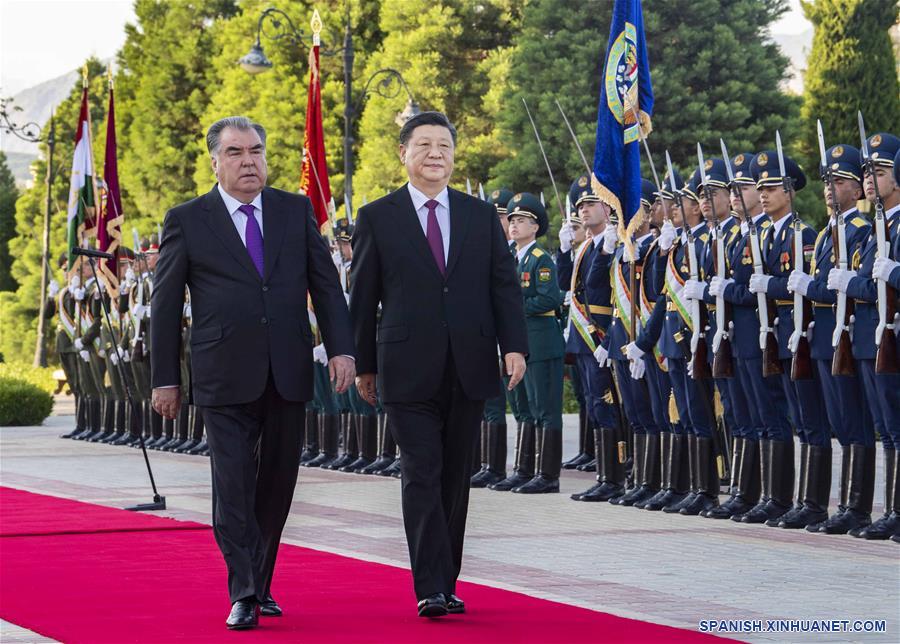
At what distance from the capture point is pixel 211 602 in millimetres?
7406

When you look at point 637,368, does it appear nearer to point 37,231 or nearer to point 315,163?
point 315,163

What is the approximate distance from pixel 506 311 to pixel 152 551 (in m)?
3.07

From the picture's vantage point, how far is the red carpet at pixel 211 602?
6.52 meters

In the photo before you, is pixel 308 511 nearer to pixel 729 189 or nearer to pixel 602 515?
pixel 602 515

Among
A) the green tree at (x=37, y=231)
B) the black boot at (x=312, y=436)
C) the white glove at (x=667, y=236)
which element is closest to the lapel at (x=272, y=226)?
the white glove at (x=667, y=236)

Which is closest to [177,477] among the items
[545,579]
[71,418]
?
[545,579]

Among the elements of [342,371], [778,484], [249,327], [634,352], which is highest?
[634,352]

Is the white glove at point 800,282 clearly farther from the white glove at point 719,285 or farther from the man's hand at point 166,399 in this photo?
the man's hand at point 166,399

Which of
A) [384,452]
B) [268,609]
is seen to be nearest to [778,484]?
[268,609]

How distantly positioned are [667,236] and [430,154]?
4.61 m

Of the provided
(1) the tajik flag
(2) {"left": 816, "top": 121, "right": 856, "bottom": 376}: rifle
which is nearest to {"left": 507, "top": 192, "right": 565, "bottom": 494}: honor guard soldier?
(2) {"left": 816, "top": 121, "right": 856, "bottom": 376}: rifle

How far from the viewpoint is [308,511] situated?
12.1 metres

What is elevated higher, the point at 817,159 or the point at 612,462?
the point at 817,159

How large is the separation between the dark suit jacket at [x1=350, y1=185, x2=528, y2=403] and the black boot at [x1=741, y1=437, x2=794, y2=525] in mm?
3962
